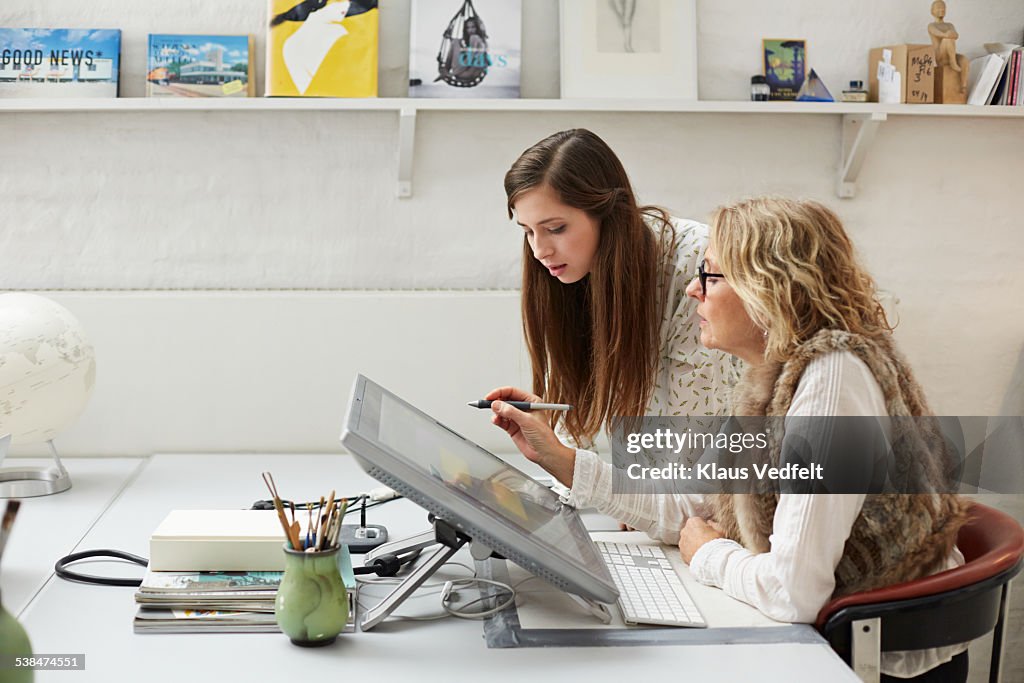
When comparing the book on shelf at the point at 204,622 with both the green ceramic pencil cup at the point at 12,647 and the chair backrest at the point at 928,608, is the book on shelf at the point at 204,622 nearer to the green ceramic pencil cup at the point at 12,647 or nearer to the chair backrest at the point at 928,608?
the green ceramic pencil cup at the point at 12,647

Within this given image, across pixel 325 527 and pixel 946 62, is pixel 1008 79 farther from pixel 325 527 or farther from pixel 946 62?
pixel 325 527

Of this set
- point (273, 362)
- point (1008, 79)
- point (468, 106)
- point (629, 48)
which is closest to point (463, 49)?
point (468, 106)

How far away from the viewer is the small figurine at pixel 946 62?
2.58 m

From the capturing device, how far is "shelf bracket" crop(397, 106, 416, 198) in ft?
8.08

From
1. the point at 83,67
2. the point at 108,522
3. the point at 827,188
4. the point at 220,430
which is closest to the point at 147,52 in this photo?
the point at 83,67

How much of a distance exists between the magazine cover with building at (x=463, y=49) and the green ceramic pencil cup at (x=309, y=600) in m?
1.57

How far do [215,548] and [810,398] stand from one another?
0.83 meters

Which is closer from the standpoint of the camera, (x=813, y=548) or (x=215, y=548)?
(x=813, y=548)

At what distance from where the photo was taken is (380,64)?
8.43 feet

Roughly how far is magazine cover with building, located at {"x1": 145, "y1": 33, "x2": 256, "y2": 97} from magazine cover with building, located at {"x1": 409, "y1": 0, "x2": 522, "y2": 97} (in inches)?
17.1

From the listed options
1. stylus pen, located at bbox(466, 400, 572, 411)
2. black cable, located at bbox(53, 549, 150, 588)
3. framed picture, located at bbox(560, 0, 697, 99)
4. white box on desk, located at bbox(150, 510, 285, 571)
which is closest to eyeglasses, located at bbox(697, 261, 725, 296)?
stylus pen, located at bbox(466, 400, 572, 411)

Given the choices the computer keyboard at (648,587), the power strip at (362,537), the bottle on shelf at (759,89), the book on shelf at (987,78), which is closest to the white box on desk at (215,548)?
the power strip at (362,537)

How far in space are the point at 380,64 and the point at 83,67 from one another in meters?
0.74

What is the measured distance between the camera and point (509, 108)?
2.47 metres
